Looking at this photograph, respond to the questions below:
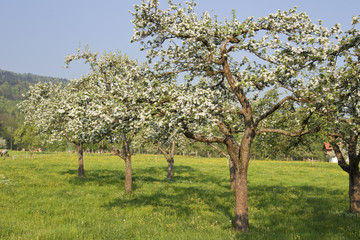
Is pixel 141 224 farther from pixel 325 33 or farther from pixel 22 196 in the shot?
pixel 325 33

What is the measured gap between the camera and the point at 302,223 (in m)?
14.8

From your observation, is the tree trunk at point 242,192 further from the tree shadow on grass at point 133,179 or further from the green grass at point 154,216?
the tree shadow on grass at point 133,179

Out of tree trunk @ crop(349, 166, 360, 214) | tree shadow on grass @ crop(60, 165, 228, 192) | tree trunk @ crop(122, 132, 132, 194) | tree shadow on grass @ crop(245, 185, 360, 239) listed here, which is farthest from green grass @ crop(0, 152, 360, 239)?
tree shadow on grass @ crop(60, 165, 228, 192)

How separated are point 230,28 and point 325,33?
4.02 metres

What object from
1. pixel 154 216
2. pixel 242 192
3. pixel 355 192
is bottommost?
pixel 154 216

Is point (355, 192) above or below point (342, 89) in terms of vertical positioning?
below

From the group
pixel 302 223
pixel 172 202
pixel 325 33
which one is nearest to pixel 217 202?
pixel 172 202

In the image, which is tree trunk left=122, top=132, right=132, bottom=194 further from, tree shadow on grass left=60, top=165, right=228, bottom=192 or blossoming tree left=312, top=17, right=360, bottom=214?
blossoming tree left=312, top=17, right=360, bottom=214

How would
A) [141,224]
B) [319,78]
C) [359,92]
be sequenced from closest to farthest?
1. [359,92]
2. [319,78]
3. [141,224]

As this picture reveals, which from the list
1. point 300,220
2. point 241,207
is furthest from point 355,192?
point 241,207

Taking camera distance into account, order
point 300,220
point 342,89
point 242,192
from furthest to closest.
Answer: point 300,220, point 242,192, point 342,89

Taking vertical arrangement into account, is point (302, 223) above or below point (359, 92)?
below

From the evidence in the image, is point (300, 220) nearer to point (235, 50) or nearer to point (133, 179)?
point (235, 50)

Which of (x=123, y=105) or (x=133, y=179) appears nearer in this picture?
(x=123, y=105)
